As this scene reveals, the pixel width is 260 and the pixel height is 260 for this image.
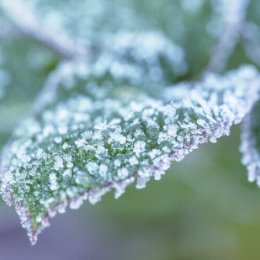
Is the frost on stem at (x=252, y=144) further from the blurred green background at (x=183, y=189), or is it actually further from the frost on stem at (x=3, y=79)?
the frost on stem at (x=3, y=79)

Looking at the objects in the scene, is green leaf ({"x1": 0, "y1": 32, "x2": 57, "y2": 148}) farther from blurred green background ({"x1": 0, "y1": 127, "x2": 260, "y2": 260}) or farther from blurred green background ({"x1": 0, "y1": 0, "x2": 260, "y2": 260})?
blurred green background ({"x1": 0, "y1": 127, "x2": 260, "y2": 260})

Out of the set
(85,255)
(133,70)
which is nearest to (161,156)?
(133,70)

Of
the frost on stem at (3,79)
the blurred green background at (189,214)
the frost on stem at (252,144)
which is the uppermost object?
the frost on stem at (3,79)

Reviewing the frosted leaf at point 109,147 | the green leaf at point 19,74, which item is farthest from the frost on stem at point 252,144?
the green leaf at point 19,74

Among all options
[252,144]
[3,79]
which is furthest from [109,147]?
[3,79]

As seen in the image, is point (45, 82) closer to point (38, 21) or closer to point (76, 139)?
point (38, 21)

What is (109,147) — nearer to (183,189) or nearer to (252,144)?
(252,144)
